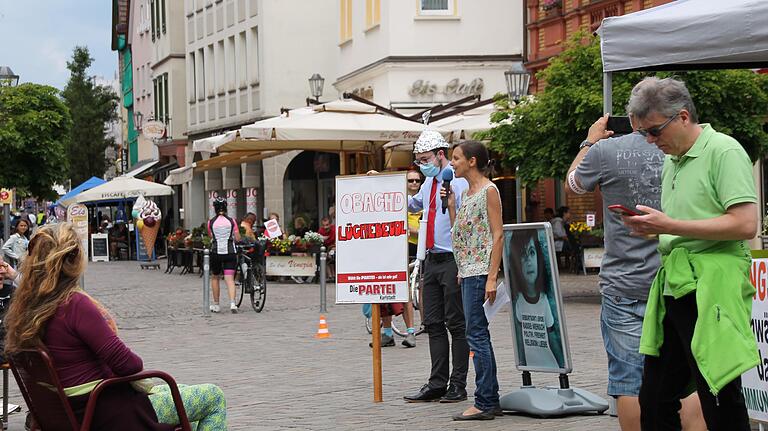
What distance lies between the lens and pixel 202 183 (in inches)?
2256

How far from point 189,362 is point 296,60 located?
33.9m

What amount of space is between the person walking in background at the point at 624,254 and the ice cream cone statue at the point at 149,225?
116ft

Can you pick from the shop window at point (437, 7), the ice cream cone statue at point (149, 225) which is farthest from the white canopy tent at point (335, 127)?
the ice cream cone statue at point (149, 225)

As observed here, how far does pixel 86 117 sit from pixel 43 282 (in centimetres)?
8293

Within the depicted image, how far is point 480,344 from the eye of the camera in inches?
366

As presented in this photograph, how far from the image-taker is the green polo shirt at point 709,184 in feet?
18.1

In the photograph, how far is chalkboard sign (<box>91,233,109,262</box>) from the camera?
49000mm

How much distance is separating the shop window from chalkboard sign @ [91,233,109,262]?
17671mm

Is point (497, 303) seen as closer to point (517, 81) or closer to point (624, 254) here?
point (624, 254)

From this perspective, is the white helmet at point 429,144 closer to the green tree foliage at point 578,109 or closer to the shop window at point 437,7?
the green tree foliage at point 578,109

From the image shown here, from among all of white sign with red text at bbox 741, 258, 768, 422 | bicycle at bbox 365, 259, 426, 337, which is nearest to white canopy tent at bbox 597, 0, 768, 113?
white sign with red text at bbox 741, 258, 768, 422

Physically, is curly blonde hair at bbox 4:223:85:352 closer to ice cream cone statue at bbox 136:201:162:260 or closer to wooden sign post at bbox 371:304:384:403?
wooden sign post at bbox 371:304:384:403

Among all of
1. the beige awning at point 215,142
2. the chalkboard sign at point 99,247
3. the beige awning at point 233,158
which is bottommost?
the chalkboard sign at point 99,247

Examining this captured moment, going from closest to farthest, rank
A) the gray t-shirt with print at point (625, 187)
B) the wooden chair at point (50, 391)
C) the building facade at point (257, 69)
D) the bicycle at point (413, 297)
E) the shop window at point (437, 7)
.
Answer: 1. the wooden chair at point (50, 391)
2. the gray t-shirt with print at point (625, 187)
3. the bicycle at point (413, 297)
4. the shop window at point (437, 7)
5. the building facade at point (257, 69)
